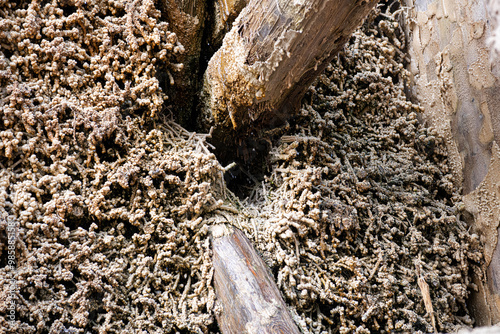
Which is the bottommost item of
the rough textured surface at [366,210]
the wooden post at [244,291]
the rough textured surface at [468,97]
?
the wooden post at [244,291]

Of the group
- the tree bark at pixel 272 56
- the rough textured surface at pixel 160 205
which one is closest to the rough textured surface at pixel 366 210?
the rough textured surface at pixel 160 205

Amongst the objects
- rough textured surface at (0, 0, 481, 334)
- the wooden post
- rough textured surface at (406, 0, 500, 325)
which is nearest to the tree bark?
rough textured surface at (0, 0, 481, 334)

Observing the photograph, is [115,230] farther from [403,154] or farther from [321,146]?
[403,154]

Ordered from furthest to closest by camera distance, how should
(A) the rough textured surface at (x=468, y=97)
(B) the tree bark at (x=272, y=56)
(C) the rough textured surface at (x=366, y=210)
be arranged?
(A) the rough textured surface at (x=468, y=97)
(C) the rough textured surface at (x=366, y=210)
(B) the tree bark at (x=272, y=56)

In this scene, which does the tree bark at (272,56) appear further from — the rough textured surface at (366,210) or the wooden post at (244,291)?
the wooden post at (244,291)

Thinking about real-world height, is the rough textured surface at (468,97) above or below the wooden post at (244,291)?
above

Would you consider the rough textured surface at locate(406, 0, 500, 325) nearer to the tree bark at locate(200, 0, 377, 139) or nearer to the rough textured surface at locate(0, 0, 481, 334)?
the rough textured surface at locate(0, 0, 481, 334)

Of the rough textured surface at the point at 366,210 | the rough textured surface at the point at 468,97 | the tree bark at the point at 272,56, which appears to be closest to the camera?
the tree bark at the point at 272,56
